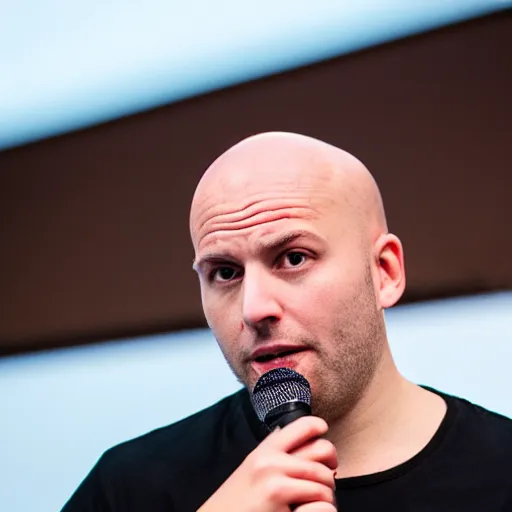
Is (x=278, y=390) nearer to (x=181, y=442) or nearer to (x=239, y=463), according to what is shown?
(x=239, y=463)

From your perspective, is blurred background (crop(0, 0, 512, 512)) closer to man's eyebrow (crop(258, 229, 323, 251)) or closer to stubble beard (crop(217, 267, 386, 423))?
stubble beard (crop(217, 267, 386, 423))

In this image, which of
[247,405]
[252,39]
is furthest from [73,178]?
[247,405]

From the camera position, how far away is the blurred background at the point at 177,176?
1.71m

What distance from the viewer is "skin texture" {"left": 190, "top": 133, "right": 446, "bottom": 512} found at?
115 cm

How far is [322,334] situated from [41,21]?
141 cm

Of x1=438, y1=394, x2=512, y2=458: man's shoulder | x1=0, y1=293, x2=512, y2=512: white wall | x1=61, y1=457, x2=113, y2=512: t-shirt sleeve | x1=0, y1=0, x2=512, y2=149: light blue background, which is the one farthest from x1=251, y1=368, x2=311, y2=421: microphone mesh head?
x1=0, y1=0, x2=512, y2=149: light blue background

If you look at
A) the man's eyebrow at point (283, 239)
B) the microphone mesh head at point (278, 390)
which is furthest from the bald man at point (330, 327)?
the microphone mesh head at point (278, 390)

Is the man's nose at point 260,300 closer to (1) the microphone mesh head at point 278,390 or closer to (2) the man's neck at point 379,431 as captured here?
(1) the microphone mesh head at point 278,390

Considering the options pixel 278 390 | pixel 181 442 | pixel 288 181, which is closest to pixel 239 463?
pixel 181 442

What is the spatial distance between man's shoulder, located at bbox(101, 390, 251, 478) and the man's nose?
38cm

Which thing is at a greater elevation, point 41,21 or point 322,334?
point 41,21

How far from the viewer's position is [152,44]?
6.79 ft

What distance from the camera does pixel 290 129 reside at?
1.92 metres

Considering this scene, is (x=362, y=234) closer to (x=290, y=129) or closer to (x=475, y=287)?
(x=475, y=287)
